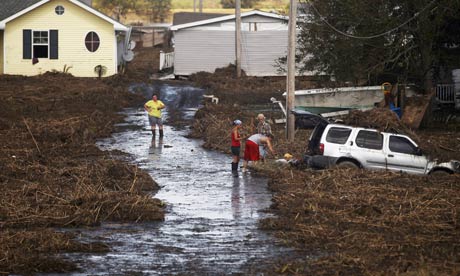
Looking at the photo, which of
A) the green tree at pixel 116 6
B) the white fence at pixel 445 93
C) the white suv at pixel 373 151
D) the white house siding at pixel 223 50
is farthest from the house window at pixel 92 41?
the green tree at pixel 116 6

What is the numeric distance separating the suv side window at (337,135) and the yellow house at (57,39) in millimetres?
25738

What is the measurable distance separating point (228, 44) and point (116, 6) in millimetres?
41281

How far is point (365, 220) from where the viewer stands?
661 inches

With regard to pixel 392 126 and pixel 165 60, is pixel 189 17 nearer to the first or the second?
pixel 165 60

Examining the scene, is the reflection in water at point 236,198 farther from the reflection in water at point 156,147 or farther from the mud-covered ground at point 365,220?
the reflection in water at point 156,147

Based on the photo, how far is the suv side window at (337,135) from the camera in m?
22.5

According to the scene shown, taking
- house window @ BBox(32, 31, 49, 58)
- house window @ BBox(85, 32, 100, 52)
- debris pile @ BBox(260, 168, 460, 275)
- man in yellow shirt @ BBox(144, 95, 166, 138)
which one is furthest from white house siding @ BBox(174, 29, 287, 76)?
debris pile @ BBox(260, 168, 460, 275)

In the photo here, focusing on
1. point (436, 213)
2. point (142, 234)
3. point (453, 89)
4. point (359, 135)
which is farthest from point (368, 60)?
point (142, 234)

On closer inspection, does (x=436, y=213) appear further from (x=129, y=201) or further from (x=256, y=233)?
(x=129, y=201)

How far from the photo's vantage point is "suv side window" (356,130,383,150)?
74.2ft

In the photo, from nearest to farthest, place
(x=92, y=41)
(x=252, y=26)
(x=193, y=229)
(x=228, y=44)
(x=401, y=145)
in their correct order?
(x=193, y=229) < (x=401, y=145) < (x=92, y=41) < (x=228, y=44) < (x=252, y=26)

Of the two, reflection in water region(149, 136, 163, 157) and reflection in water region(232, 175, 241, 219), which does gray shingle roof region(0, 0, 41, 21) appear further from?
reflection in water region(232, 175, 241, 219)

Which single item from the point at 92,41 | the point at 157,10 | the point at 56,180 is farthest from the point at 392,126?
the point at 157,10

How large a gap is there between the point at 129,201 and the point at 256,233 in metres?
3.19
